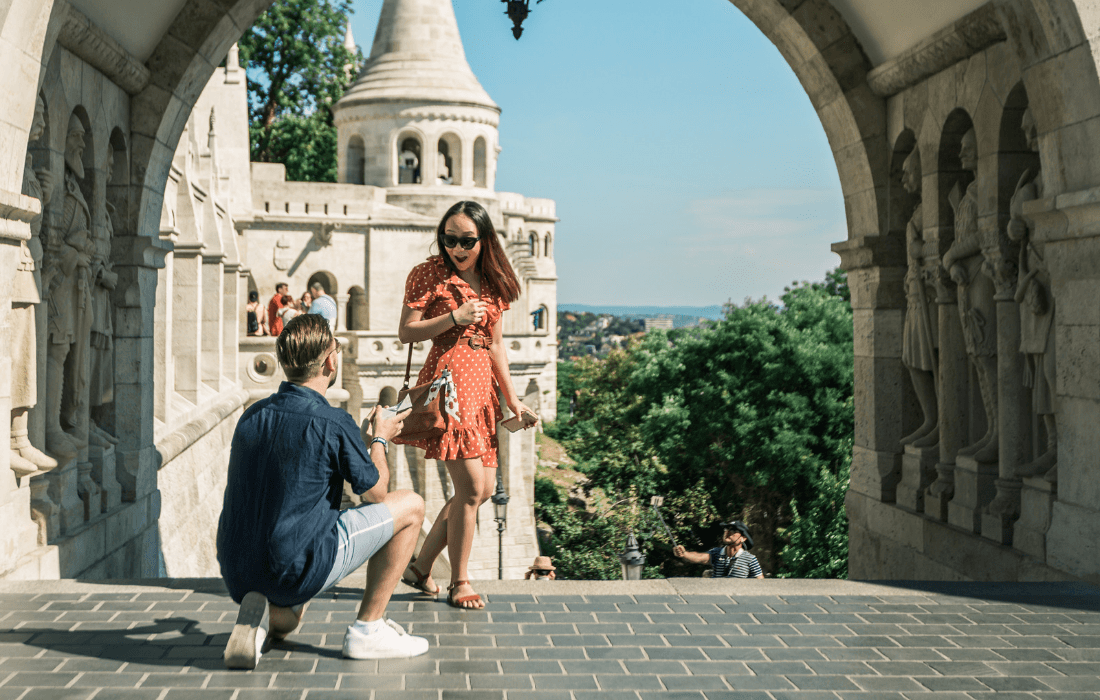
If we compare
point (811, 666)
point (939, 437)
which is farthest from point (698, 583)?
point (939, 437)

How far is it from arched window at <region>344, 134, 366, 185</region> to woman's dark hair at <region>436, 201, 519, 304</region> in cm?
3478

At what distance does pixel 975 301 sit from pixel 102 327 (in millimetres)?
5098

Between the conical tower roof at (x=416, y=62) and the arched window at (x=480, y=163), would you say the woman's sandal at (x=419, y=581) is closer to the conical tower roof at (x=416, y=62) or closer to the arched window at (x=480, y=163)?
the conical tower roof at (x=416, y=62)

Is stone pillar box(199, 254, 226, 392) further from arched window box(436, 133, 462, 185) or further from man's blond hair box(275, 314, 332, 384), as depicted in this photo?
arched window box(436, 133, 462, 185)

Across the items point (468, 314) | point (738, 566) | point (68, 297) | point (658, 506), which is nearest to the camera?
point (468, 314)

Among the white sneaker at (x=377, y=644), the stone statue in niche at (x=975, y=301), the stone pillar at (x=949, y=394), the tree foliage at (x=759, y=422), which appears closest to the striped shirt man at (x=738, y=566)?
the stone pillar at (x=949, y=394)

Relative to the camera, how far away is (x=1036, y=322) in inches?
223

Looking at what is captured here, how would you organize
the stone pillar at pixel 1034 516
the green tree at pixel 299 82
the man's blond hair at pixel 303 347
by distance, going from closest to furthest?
the man's blond hair at pixel 303 347
the stone pillar at pixel 1034 516
the green tree at pixel 299 82

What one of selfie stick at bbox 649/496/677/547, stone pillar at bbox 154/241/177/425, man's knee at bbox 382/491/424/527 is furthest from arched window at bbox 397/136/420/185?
man's knee at bbox 382/491/424/527

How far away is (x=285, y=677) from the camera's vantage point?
11.6 feet

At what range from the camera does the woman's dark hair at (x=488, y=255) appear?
14.6 ft

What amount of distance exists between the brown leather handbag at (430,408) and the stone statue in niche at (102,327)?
2.78m

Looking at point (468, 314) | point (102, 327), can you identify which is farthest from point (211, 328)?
point (468, 314)

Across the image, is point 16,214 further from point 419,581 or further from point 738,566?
point 738,566
